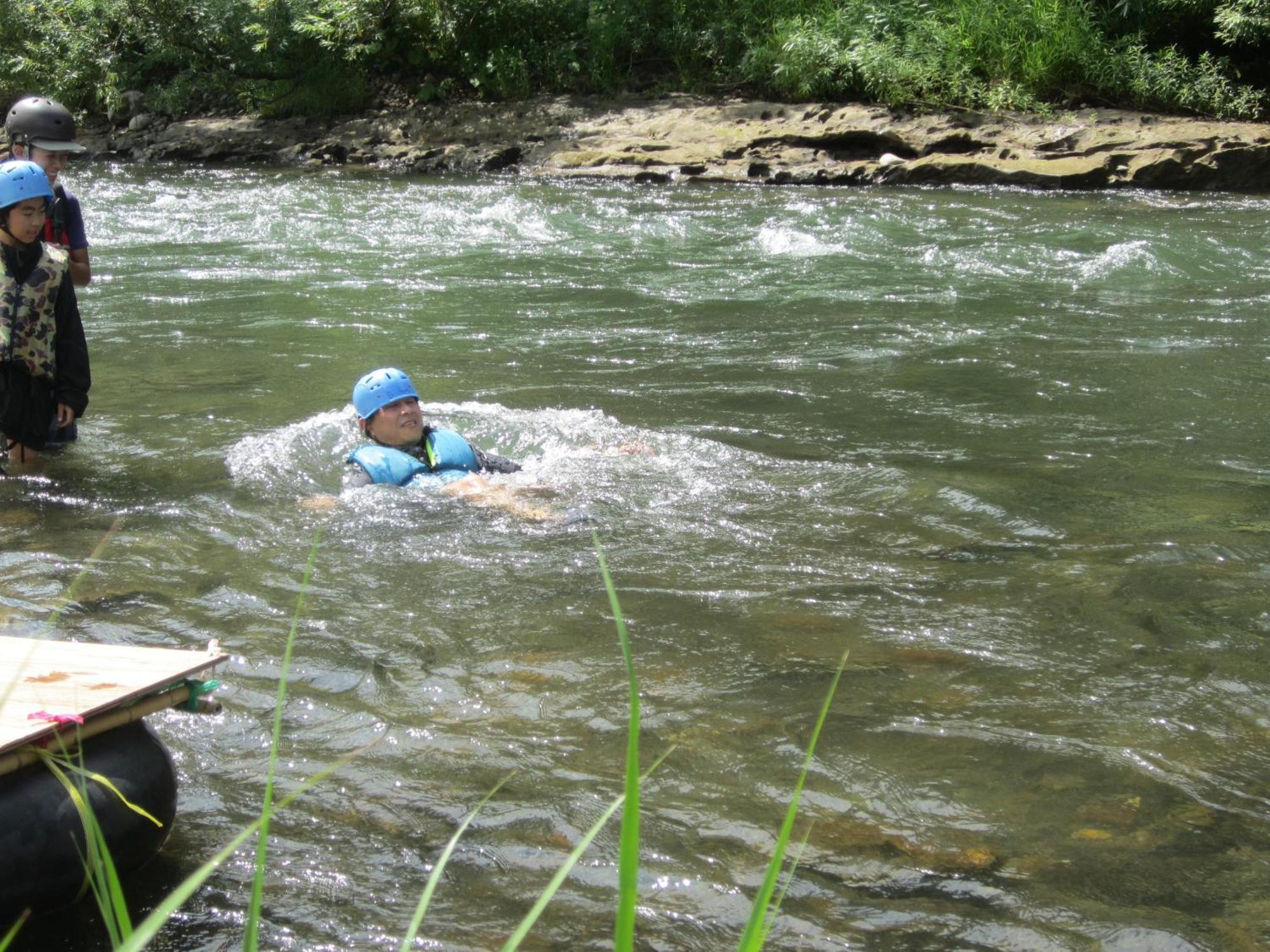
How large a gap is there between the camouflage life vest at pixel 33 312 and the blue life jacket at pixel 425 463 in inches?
61.3

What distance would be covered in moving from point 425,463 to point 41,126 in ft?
7.77

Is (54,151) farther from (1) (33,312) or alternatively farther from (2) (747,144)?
(2) (747,144)

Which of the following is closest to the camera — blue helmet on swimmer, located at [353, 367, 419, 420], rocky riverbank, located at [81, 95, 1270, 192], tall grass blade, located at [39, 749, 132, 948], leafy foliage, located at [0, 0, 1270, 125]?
tall grass blade, located at [39, 749, 132, 948]

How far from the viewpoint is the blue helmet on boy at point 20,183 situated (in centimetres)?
566

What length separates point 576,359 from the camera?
9234 millimetres

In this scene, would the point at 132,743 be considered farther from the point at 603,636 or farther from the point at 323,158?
the point at 323,158

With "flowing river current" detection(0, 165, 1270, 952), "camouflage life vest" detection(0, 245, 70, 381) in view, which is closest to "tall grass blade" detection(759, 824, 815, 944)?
"flowing river current" detection(0, 165, 1270, 952)

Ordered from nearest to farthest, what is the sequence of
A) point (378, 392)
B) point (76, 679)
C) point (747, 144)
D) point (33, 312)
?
point (76, 679) < point (33, 312) < point (378, 392) < point (747, 144)

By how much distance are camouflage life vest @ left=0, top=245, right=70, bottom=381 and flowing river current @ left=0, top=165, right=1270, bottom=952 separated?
2.39 feet

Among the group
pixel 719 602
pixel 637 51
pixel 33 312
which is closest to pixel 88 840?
pixel 719 602

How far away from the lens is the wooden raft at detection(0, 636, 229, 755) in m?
2.95

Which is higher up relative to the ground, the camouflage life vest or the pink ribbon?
the camouflage life vest

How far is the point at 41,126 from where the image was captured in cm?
593

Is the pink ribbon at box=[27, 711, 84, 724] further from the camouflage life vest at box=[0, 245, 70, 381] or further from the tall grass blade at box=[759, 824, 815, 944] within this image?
the camouflage life vest at box=[0, 245, 70, 381]
